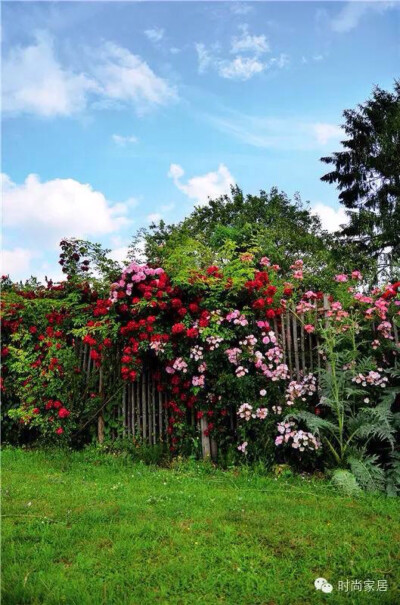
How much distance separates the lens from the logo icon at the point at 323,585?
2660 millimetres

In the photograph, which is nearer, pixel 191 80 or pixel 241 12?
pixel 241 12

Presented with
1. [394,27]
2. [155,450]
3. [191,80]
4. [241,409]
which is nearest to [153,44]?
[191,80]

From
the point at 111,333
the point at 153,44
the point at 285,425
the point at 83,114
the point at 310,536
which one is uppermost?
the point at 153,44

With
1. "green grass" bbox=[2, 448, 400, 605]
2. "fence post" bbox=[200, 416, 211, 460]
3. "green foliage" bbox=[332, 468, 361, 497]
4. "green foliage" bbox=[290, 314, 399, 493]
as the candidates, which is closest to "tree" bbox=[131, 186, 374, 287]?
"fence post" bbox=[200, 416, 211, 460]

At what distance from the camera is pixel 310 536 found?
3443 mm

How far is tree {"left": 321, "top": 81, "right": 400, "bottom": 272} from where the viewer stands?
24.6 m

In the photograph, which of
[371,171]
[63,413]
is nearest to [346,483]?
[63,413]

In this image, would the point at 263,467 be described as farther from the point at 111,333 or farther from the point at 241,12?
the point at 241,12

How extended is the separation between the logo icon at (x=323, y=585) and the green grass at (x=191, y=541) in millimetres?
30

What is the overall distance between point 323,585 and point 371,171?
1081 inches

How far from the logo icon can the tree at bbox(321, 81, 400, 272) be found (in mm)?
22708

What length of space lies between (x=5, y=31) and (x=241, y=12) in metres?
2.81

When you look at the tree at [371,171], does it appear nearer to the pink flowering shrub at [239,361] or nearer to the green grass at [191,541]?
the pink flowering shrub at [239,361]

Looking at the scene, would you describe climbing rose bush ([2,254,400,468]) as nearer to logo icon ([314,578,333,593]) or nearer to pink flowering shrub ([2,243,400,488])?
pink flowering shrub ([2,243,400,488])
